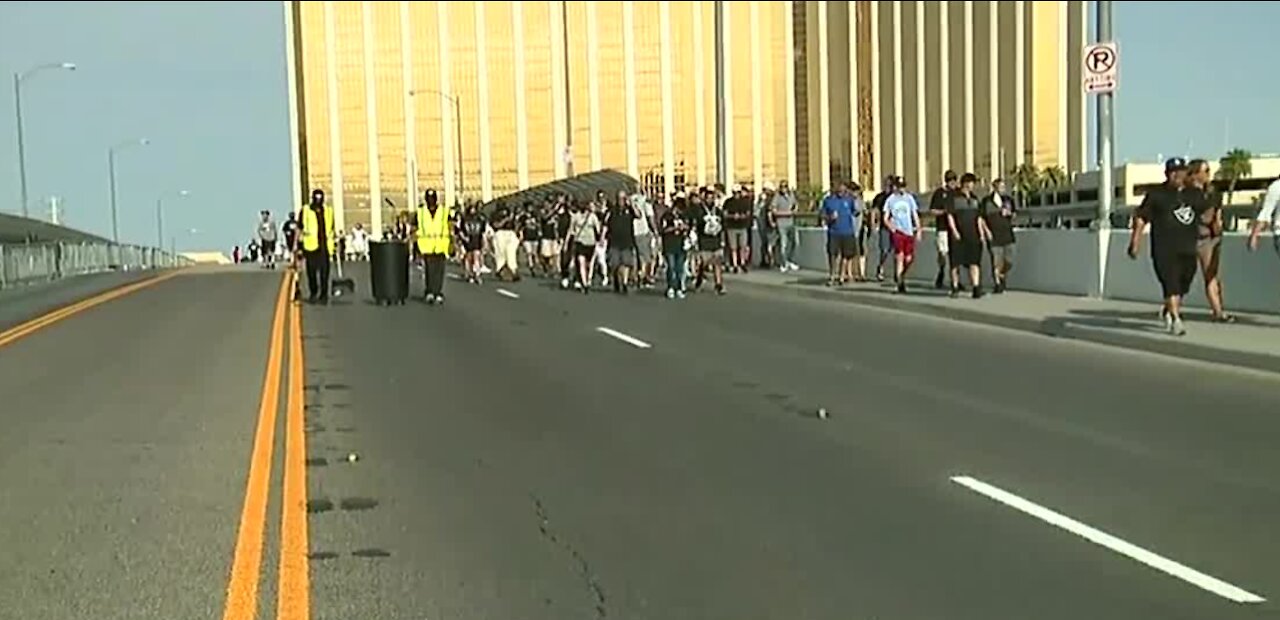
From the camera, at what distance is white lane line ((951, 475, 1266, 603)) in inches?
253

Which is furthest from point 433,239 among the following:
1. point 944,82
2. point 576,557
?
point 944,82

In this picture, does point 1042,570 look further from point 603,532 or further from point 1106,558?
point 603,532

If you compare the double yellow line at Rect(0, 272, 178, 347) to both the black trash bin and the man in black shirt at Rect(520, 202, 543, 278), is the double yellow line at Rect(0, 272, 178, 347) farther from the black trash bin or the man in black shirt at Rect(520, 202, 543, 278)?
the man in black shirt at Rect(520, 202, 543, 278)

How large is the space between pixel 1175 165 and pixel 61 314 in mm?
17439

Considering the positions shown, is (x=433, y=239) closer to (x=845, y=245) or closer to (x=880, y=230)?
(x=845, y=245)

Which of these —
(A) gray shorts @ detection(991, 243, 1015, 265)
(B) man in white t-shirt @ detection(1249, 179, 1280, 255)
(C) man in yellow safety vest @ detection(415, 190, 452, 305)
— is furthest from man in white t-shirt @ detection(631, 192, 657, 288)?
(B) man in white t-shirt @ detection(1249, 179, 1280, 255)

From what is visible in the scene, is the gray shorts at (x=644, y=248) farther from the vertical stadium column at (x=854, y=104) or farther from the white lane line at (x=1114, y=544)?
the vertical stadium column at (x=854, y=104)

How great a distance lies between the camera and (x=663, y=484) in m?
8.95

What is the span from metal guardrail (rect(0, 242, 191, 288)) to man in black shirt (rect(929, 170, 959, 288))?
770 inches

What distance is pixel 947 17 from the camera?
108 metres

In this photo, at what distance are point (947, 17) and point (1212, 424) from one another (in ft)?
332

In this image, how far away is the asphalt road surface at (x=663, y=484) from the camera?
657 cm

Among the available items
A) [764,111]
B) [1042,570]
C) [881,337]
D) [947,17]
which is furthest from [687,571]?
[764,111]

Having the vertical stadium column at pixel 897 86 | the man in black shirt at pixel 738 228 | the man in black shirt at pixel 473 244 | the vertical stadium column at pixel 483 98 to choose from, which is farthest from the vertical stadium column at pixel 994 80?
the man in black shirt at pixel 738 228
